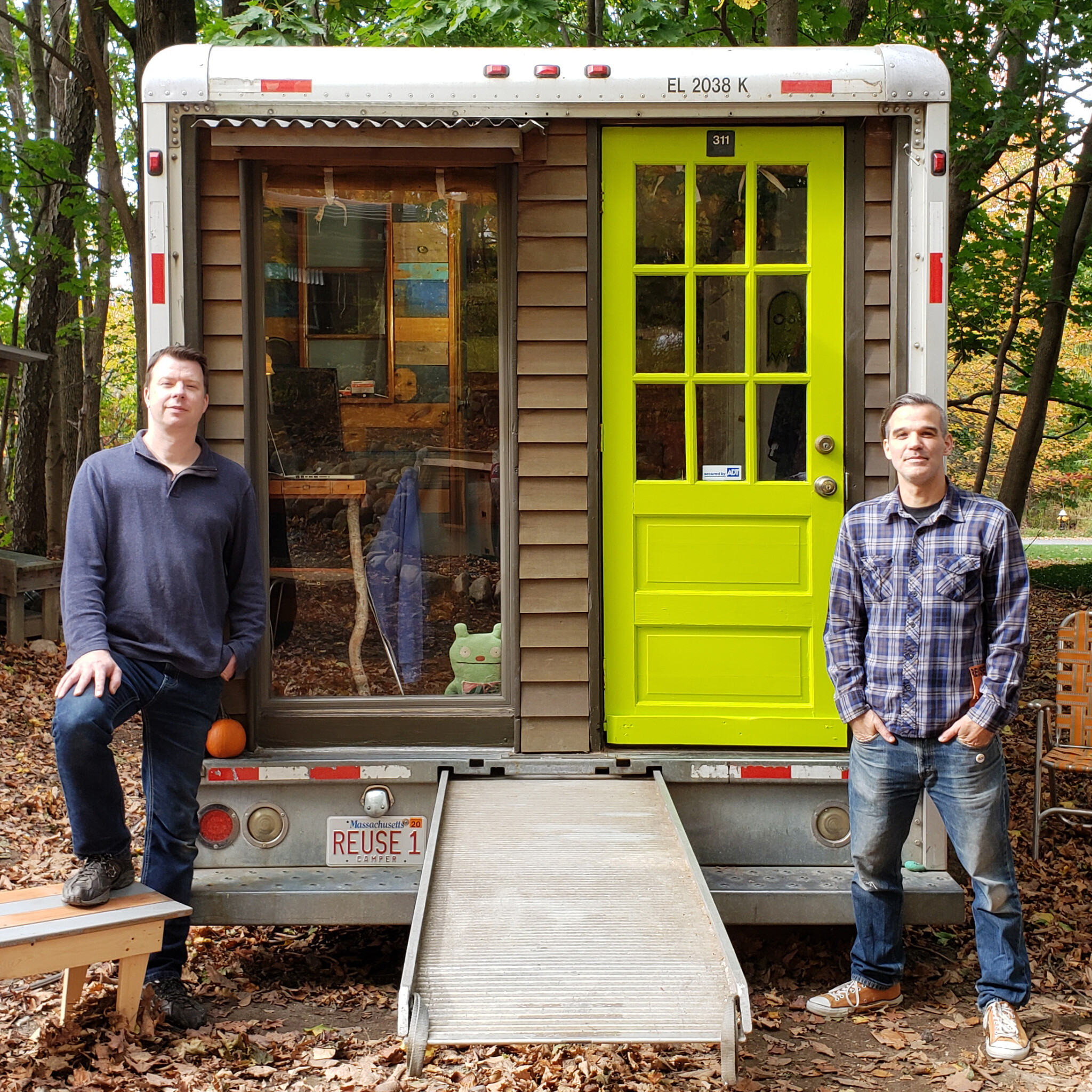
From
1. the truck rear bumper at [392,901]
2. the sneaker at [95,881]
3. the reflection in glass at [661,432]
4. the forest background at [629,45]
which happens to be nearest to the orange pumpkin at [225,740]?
the truck rear bumper at [392,901]

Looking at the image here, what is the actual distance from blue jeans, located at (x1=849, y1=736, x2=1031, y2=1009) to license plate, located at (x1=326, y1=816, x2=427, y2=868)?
151 centimetres

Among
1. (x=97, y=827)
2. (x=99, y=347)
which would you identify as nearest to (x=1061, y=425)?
(x=99, y=347)

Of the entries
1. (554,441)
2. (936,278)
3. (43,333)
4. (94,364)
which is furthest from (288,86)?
(94,364)

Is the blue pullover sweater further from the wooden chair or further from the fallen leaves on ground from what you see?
the wooden chair

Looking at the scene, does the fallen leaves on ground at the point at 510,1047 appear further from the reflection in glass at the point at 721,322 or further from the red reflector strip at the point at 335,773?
the reflection in glass at the point at 721,322

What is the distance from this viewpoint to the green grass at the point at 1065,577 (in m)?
13.3

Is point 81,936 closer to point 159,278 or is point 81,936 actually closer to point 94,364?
point 159,278

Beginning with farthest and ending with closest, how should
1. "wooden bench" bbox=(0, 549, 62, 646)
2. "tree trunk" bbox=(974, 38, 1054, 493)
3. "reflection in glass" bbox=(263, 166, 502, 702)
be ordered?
1. "wooden bench" bbox=(0, 549, 62, 646)
2. "tree trunk" bbox=(974, 38, 1054, 493)
3. "reflection in glass" bbox=(263, 166, 502, 702)

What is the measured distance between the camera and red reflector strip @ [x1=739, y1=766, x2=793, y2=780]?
3953 mm

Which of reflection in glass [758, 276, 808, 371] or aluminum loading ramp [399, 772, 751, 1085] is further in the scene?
reflection in glass [758, 276, 808, 371]

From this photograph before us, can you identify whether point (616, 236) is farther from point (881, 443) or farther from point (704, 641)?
point (704, 641)

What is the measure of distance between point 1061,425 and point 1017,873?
19.0 metres

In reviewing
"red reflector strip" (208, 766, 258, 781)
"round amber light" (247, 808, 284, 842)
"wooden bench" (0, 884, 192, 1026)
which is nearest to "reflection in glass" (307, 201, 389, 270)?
"red reflector strip" (208, 766, 258, 781)

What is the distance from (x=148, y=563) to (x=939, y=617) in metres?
2.48
